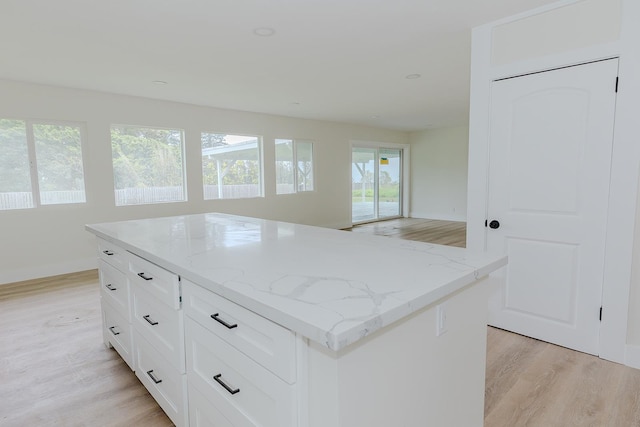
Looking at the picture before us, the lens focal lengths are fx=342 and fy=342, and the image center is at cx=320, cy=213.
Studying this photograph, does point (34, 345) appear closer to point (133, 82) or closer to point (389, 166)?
point (133, 82)

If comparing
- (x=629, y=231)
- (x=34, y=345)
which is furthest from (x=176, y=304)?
(x=629, y=231)

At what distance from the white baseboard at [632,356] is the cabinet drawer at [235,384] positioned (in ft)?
8.09

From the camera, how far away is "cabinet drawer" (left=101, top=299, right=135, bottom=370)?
2.08 m

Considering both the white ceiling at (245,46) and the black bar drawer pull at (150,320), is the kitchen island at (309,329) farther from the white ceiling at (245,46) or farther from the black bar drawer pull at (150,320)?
the white ceiling at (245,46)

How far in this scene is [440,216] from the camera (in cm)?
930

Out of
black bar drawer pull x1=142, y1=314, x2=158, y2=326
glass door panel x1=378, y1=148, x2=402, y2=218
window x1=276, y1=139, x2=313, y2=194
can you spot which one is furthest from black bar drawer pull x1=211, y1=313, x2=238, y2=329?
glass door panel x1=378, y1=148, x2=402, y2=218

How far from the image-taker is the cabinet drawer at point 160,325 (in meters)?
1.48

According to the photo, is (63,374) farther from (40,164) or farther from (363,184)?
(363,184)

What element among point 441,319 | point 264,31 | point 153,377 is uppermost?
point 264,31

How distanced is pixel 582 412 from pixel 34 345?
12.0 ft

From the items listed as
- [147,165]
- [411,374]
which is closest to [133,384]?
[411,374]

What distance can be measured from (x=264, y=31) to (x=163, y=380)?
8.67 ft

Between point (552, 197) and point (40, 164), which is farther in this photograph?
point (40, 164)

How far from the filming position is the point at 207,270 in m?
1.31
